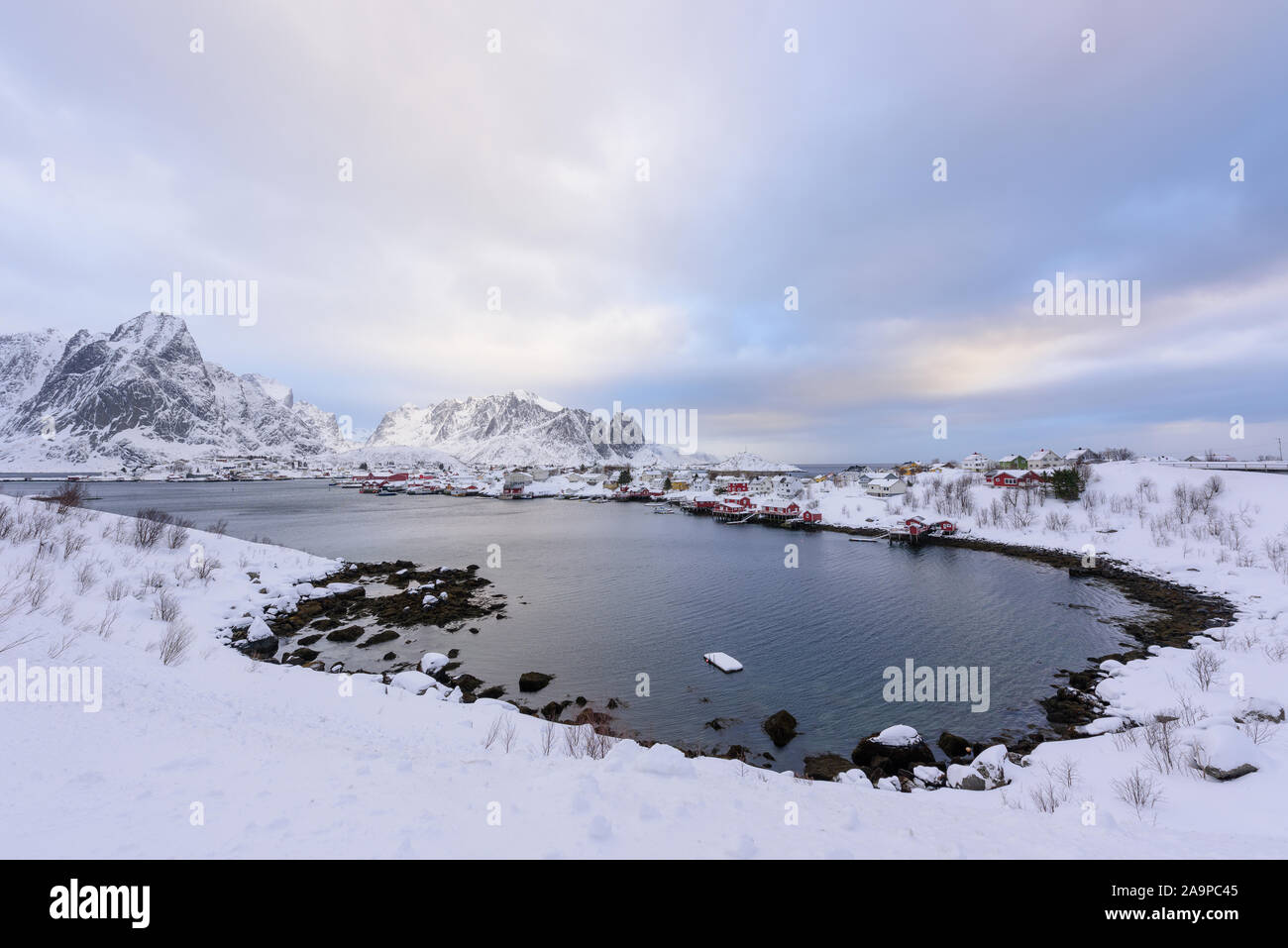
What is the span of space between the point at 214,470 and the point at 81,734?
215730 millimetres

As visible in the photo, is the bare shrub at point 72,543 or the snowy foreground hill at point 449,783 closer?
the snowy foreground hill at point 449,783

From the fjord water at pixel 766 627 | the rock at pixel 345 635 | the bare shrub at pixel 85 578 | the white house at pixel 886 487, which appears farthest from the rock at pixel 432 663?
the white house at pixel 886 487

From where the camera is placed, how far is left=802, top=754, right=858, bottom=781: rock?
38.2 ft

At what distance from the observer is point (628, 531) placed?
61375 mm

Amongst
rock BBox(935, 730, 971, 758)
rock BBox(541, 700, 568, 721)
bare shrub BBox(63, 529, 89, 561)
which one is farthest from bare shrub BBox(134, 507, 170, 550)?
rock BBox(935, 730, 971, 758)

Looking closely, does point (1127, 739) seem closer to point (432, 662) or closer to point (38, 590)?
point (432, 662)

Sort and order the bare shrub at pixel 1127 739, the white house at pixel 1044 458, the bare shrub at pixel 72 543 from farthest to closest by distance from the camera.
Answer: the white house at pixel 1044 458, the bare shrub at pixel 72 543, the bare shrub at pixel 1127 739

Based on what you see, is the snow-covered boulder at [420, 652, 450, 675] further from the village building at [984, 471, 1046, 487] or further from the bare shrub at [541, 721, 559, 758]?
the village building at [984, 471, 1046, 487]

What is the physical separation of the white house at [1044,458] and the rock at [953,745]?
292 ft

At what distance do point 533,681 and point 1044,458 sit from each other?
101 meters

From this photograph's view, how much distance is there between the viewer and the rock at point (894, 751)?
1223 centimetres

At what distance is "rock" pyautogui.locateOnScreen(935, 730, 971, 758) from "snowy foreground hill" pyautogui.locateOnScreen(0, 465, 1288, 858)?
1247 mm

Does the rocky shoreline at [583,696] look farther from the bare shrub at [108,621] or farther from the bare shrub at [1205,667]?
the bare shrub at [108,621]
